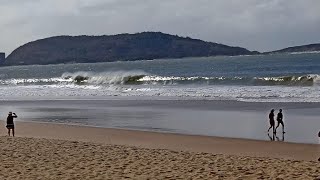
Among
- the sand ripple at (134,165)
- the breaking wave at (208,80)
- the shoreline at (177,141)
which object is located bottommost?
the shoreline at (177,141)

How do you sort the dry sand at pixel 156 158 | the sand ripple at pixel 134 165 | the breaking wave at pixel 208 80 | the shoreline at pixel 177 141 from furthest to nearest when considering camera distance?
1. the breaking wave at pixel 208 80
2. the shoreline at pixel 177 141
3. the dry sand at pixel 156 158
4. the sand ripple at pixel 134 165

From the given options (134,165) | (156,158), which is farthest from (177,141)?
(134,165)

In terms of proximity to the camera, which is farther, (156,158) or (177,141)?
(177,141)

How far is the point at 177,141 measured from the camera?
1784 cm

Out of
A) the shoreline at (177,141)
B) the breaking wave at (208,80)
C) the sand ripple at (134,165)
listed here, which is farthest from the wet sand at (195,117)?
the breaking wave at (208,80)

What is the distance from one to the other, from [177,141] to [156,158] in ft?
13.5

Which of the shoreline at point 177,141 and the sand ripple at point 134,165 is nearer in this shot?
the sand ripple at point 134,165

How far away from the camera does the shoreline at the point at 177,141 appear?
1530 cm

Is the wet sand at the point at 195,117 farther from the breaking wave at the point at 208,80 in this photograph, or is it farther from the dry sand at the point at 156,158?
the breaking wave at the point at 208,80

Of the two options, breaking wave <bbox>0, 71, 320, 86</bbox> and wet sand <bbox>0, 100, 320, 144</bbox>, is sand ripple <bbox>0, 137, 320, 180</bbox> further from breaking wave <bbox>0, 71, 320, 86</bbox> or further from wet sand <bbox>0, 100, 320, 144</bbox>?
breaking wave <bbox>0, 71, 320, 86</bbox>

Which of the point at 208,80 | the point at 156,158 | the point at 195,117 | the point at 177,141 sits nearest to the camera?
the point at 156,158

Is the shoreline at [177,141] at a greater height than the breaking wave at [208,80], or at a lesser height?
lesser

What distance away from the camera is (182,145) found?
17.0 metres

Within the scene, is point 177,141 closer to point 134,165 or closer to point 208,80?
point 134,165
